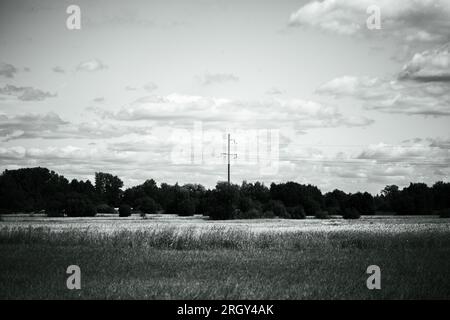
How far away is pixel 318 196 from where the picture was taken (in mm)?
137000

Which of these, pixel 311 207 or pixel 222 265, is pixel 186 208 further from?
pixel 222 265

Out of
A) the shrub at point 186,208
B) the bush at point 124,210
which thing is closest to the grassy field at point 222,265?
the bush at point 124,210

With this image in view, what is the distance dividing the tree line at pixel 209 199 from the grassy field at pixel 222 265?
61.6 m

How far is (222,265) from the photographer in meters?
22.3

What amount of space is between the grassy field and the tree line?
61580 mm

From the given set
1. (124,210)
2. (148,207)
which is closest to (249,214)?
(124,210)

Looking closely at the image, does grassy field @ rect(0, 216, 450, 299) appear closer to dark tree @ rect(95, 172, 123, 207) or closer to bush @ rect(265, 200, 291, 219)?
bush @ rect(265, 200, 291, 219)

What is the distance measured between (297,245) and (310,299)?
1709 centimetres

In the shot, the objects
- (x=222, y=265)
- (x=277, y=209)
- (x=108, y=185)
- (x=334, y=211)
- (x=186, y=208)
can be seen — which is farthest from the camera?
(x=108, y=185)

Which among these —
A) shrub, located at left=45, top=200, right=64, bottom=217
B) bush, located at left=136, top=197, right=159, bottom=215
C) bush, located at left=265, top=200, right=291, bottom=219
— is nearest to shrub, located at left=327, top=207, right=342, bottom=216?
bush, located at left=265, top=200, right=291, bottom=219

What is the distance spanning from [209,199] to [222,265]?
A: 75.2m

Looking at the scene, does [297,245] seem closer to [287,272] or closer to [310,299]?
[287,272]

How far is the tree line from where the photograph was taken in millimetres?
99438
